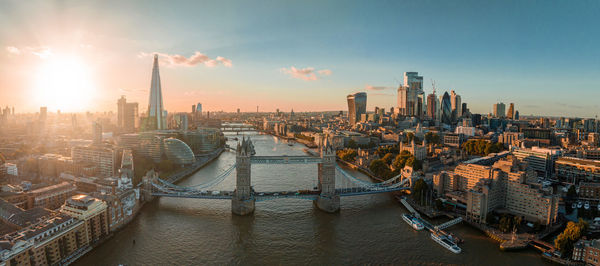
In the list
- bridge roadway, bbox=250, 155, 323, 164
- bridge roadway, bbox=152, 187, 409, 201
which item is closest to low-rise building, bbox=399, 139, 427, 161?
bridge roadway, bbox=152, 187, 409, 201

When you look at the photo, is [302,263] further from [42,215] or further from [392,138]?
[392,138]

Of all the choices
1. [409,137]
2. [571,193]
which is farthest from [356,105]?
[571,193]

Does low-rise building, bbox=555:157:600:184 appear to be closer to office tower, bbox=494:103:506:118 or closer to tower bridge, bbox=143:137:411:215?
tower bridge, bbox=143:137:411:215

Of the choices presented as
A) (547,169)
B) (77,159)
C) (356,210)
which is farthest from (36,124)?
(547,169)

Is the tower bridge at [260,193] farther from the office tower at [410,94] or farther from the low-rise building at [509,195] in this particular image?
the office tower at [410,94]

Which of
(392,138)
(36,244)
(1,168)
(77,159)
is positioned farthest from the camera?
(392,138)

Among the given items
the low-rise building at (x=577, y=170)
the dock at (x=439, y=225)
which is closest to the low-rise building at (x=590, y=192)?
the low-rise building at (x=577, y=170)
